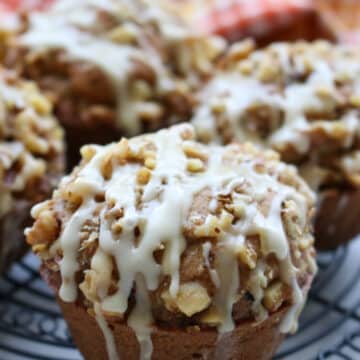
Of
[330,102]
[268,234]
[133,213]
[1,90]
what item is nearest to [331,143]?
[330,102]

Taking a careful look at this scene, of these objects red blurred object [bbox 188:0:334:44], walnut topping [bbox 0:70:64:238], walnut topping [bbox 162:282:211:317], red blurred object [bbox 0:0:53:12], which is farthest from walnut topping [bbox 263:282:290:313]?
red blurred object [bbox 0:0:53:12]

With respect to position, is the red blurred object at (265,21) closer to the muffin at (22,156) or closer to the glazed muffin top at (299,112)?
the glazed muffin top at (299,112)

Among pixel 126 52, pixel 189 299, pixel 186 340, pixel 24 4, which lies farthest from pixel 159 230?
pixel 24 4

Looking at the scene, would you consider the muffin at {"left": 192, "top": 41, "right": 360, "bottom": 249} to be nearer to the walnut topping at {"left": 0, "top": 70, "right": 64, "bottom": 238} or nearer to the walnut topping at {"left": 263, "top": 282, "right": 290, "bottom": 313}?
the walnut topping at {"left": 0, "top": 70, "right": 64, "bottom": 238}

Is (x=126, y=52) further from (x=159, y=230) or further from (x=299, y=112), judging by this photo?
(x=159, y=230)

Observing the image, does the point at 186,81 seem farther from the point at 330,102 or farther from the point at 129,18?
the point at 330,102

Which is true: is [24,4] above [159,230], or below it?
below
